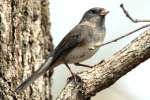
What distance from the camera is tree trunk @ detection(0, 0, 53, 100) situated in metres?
6.12

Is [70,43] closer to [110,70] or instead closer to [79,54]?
[79,54]

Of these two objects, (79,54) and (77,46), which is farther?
(77,46)

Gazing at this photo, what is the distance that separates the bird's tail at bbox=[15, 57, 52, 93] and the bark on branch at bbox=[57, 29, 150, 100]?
2.01 feet

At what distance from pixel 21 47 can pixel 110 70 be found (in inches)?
51.3

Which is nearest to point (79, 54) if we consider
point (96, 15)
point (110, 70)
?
point (96, 15)

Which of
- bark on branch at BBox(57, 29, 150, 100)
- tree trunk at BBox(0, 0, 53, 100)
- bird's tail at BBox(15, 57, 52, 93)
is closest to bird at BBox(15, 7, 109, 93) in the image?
bird's tail at BBox(15, 57, 52, 93)

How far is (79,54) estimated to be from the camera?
6418 millimetres

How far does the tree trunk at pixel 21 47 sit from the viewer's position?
6125 millimetres

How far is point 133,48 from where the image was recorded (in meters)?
5.17

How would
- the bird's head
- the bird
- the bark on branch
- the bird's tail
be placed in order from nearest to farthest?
the bark on branch < the bird's tail < the bird < the bird's head

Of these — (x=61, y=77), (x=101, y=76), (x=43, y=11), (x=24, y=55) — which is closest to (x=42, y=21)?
(x=43, y=11)

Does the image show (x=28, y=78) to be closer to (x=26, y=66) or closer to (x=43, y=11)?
(x=26, y=66)

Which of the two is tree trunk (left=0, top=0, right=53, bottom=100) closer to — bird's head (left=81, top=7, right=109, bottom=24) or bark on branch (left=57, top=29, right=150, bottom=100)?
bird's head (left=81, top=7, right=109, bottom=24)

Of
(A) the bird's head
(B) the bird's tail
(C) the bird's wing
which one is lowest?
(B) the bird's tail
